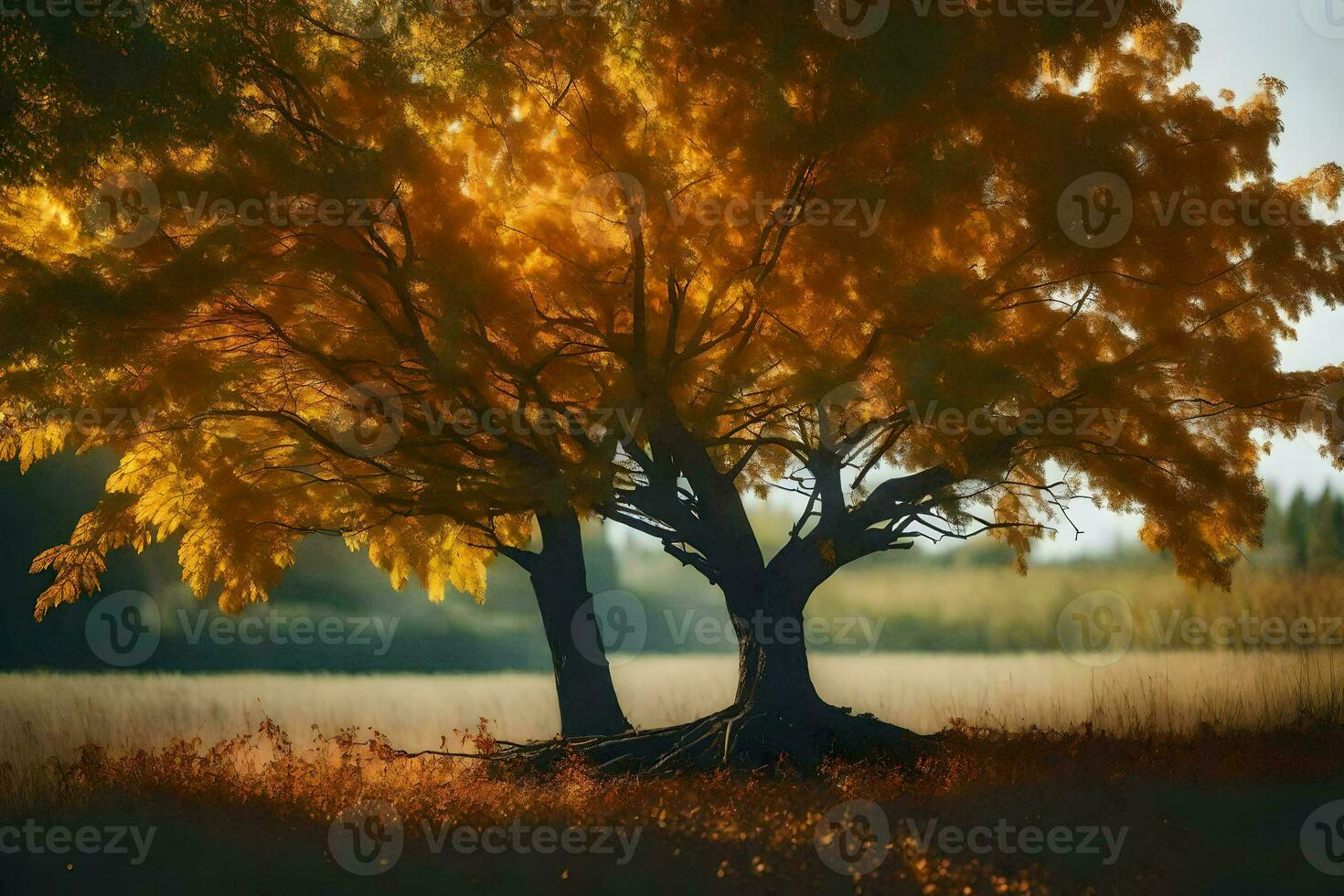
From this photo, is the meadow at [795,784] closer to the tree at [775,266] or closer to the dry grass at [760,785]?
the dry grass at [760,785]

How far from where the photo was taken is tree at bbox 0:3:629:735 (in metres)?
8.78

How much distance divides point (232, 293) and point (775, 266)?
5.00 meters

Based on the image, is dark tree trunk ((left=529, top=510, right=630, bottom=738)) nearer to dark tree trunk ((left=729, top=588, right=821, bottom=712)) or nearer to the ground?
the ground

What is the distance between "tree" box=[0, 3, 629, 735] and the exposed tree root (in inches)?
127

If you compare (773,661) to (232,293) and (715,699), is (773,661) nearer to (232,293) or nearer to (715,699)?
(715,699)

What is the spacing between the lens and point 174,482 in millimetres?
12484

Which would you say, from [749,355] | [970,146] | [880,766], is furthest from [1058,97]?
[880,766]

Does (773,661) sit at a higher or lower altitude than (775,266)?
lower

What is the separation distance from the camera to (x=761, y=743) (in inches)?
446

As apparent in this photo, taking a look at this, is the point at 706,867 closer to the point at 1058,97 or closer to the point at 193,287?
the point at 193,287

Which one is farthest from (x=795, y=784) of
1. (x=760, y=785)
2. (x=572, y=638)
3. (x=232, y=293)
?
(x=232, y=293)

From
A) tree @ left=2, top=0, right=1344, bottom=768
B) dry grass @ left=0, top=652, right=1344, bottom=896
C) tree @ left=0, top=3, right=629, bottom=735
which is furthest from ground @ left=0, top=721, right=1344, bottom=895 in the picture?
tree @ left=0, top=3, right=629, bottom=735

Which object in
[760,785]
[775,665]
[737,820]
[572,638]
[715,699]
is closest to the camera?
[737,820]

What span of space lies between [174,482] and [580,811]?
Answer: 6547mm
